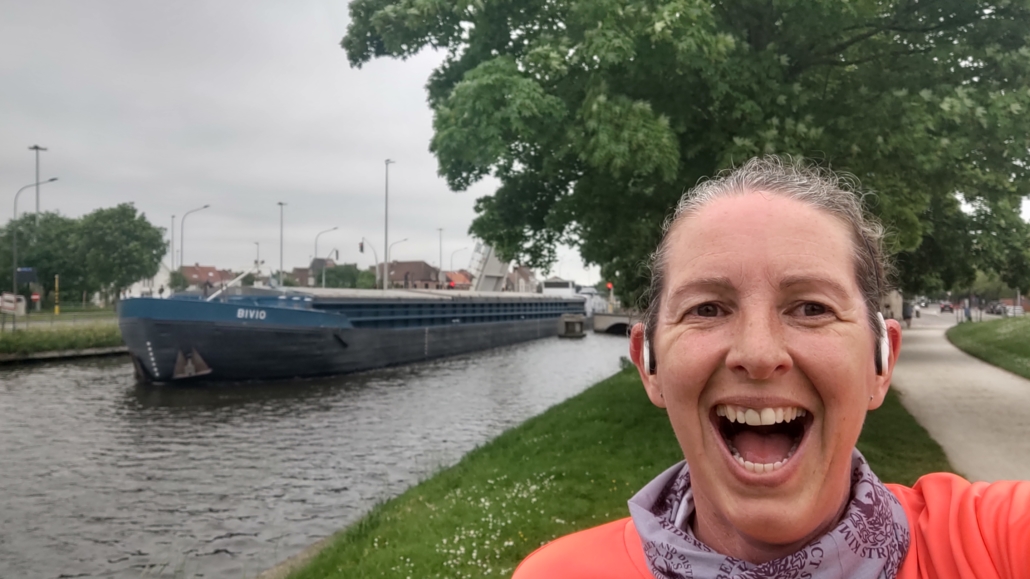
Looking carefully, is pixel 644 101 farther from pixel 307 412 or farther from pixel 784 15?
pixel 307 412

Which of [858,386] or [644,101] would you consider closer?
[858,386]

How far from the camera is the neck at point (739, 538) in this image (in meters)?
1.35

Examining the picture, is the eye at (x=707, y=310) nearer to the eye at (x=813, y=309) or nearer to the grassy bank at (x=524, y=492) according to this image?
the eye at (x=813, y=309)

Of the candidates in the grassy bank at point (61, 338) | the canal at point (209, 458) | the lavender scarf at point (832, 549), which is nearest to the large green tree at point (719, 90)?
the canal at point (209, 458)

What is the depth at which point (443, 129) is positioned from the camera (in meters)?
7.65

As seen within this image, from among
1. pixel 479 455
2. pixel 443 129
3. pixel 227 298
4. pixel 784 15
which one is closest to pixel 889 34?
pixel 784 15

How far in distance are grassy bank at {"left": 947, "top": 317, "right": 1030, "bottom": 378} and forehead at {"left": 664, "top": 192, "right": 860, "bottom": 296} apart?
17.7 m

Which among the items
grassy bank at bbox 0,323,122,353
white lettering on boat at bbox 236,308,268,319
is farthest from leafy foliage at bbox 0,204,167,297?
white lettering on boat at bbox 236,308,268,319

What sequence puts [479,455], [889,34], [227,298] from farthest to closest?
1. [227,298]
2. [479,455]
3. [889,34]

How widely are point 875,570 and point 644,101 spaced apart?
6.79 meters

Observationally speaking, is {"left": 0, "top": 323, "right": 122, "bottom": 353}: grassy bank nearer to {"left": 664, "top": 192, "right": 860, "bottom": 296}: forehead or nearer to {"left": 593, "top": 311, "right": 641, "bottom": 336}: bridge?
{"left": 593, "top": 311, "right": 641, "bottom": 336}: bridge

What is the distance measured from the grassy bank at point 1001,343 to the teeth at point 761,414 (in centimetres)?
1781

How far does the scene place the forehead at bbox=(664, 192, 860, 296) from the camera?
1380mm

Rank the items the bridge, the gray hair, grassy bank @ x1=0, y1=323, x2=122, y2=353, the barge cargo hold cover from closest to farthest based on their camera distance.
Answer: the gray hair < the barge cargo hold cover < grassy bank @ x1=0, y1=323, x2=122, y2=353 < the bridge
